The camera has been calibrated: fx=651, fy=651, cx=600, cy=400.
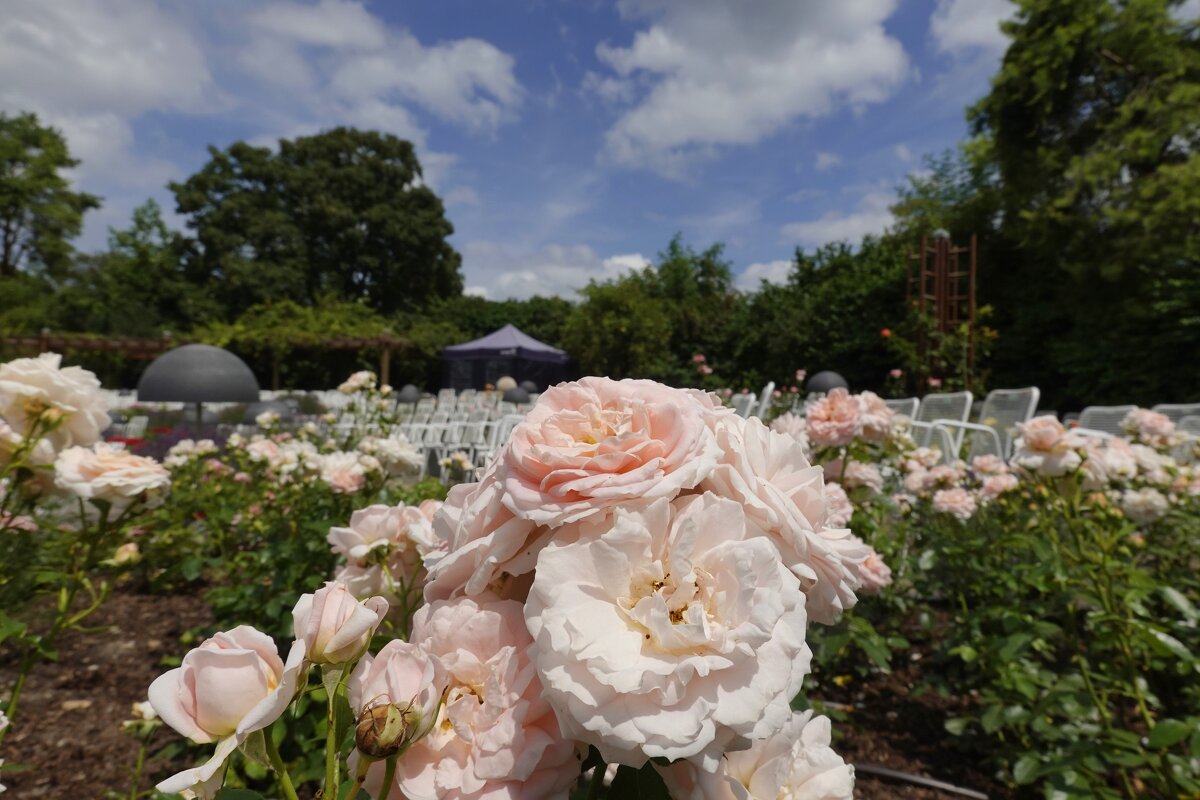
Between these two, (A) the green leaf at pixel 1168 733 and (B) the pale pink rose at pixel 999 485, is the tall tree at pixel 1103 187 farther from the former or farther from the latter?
(A) the green leaf at pixel 1168 733

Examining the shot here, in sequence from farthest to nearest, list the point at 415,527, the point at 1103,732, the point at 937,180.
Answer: the point at 937,180, the point at 1103,732, the point at 415,527

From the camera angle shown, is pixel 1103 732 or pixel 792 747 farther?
Answer: pixel 1103 732

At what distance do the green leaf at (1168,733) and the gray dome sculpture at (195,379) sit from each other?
5.79 m

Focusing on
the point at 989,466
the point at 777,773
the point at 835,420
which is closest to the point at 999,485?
the point at 989,466

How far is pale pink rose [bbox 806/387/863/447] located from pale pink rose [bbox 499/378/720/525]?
1.09 metres

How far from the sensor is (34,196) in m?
21.9

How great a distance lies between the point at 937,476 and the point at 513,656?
205 centimetres

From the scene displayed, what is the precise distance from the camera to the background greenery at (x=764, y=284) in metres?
8.46

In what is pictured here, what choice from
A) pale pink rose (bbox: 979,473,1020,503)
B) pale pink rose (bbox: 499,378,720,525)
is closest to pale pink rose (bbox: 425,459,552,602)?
pale pink rose (bbox: 499,378,720,525)

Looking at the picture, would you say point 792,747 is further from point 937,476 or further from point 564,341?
point 564,341

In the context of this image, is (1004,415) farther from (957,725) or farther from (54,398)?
(54,398)

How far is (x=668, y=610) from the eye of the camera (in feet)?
1.17

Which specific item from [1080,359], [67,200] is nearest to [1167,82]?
[1080,359]

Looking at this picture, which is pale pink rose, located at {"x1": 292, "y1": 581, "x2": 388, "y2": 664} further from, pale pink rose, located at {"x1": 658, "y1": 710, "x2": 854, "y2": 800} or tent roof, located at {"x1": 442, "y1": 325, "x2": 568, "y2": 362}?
tent roof, located at {"x1": 442, "y1": 325, "x2": 568, "y2": 362}
